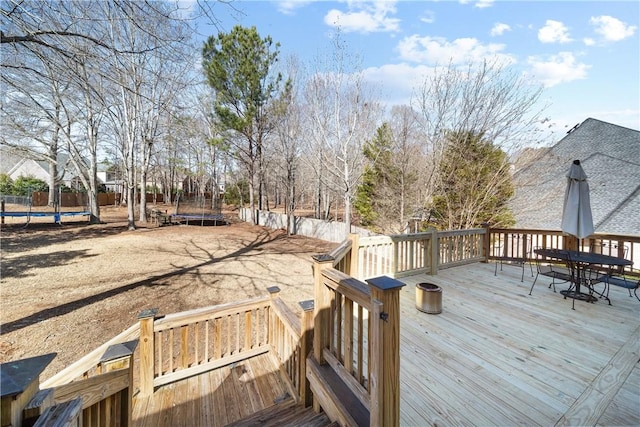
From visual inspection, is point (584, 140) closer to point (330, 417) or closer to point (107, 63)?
point (330, 417)

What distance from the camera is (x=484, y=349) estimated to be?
111 inches

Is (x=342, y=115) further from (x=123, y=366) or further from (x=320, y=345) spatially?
(x=123, y=366)

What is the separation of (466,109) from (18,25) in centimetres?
1051

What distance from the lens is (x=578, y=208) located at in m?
4.16

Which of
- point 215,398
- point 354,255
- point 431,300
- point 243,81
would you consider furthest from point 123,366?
point 243,81

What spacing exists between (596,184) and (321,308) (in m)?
13.7

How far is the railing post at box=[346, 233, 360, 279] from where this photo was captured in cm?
431

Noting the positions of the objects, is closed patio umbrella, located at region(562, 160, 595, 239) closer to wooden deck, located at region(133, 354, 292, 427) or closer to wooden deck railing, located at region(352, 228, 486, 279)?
wooden deck railing, located at region(352, 228, 486, 279)

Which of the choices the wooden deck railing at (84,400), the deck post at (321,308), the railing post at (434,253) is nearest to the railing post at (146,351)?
the wooden deck railing at (84,400)

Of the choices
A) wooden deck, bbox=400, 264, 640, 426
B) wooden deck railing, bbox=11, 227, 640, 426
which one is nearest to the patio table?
wooden deck, bbox=400, 264, 640, 426

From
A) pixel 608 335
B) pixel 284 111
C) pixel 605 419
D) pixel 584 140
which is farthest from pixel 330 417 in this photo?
pixel 584 140

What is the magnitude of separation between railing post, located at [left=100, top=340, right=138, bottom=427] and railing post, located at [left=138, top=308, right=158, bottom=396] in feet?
2.35

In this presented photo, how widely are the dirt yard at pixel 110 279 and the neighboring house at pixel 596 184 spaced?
24.8 feet

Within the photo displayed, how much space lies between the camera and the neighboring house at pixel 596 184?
8.99m
